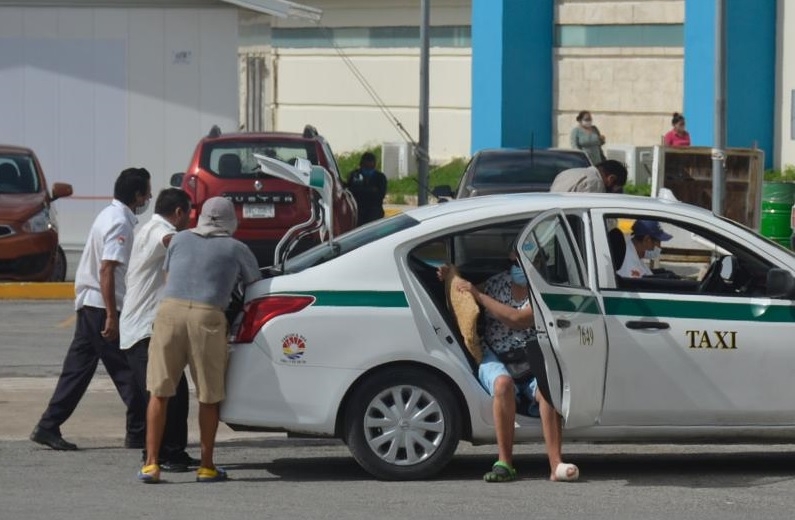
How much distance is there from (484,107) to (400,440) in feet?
84.5

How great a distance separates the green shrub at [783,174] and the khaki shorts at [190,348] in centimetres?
2094

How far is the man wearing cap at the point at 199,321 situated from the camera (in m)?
9.38

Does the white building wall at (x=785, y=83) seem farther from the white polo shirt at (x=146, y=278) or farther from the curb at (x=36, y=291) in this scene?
the white polo shirt at (x=146, y=278)

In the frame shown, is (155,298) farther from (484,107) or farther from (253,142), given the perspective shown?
(484,107)

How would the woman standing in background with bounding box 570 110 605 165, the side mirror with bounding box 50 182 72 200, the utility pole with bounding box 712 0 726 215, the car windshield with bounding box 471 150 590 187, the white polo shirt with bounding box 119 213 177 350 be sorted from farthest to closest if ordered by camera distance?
the woman standing in background with bounding box 570 110 605 165 → the car windshield with bounding box 471 150 590 187 → the side mirror with bounding box 50 182 72 200 → the utility pole with bounding box 712 0 726 215 → the white polo shirt with bounding box 119 213 177 350

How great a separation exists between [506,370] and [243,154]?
11211 millimetres

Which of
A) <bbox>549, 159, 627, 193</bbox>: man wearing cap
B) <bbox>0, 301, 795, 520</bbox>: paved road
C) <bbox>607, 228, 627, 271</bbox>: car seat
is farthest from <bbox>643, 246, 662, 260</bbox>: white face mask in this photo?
<bbox>0, 301, 795, 520</bbox>: paved road

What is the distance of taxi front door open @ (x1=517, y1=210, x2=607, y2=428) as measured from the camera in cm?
923

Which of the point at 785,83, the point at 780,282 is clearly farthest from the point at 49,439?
the point at 785,83

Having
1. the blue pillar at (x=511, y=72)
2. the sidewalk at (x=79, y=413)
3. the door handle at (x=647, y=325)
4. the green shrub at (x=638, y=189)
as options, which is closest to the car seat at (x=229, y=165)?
the sidewalk at (x=79, y=413)

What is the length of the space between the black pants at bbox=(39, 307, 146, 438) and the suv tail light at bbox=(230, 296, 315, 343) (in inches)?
50.8

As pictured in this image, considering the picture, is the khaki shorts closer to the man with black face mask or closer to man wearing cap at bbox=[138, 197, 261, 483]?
man wearing cap at bbox=[138, 197, 261, 483]

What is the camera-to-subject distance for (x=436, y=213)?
9859mm

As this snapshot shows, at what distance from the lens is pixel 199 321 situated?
938 centimetres
